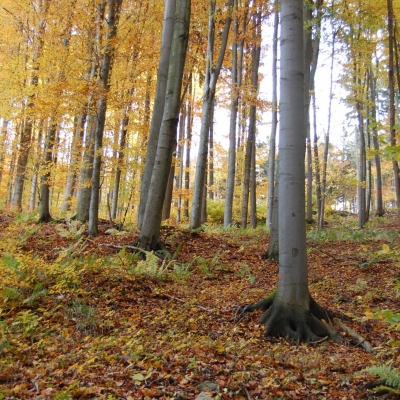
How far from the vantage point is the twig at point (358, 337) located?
3799 millimetres

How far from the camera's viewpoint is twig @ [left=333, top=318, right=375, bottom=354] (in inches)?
150

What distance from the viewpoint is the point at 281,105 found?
→ 14.2 ft

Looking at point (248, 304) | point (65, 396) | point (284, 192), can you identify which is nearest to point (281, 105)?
point (284, 192)

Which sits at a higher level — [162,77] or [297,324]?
[162,77]

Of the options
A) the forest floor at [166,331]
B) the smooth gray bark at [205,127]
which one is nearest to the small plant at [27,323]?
the forest floor at [166,331]

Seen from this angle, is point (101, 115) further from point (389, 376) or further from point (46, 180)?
point (389, 376)

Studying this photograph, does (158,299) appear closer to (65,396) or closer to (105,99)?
(65,396)

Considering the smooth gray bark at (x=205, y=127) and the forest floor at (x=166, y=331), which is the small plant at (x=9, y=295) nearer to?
the forest floor at (x=166, y=331)


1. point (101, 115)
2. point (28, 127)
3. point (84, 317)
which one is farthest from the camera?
point (28, 127)

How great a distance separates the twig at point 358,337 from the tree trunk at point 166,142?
415 cm

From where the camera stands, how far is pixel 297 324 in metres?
4.11

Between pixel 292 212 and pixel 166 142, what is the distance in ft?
12.6

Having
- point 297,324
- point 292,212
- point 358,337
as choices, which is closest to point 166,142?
point 292,212

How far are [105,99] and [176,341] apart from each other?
686 cm
